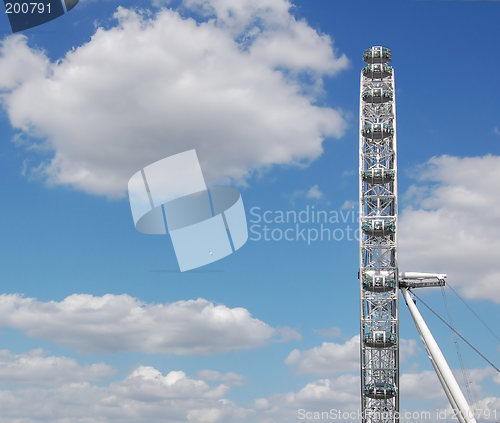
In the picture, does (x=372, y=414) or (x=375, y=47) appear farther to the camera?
(x=375, y=47)

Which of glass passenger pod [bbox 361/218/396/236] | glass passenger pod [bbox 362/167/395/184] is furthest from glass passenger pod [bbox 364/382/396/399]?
glass passenger pod [bbox 362/167/395/184]

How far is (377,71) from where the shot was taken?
379ft

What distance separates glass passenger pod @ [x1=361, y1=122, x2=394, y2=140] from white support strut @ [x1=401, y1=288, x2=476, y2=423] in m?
25.6

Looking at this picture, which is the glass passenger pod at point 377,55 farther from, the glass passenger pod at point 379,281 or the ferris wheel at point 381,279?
the glass passenger pod at point 379,281

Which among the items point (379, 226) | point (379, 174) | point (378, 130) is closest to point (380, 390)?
point (379, 226)

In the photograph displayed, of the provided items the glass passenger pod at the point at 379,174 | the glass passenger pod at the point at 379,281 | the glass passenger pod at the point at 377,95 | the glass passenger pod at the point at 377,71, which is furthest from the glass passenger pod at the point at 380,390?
the glass passenger pod at the point at 377,71

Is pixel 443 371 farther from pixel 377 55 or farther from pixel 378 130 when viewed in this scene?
pixel 377 55

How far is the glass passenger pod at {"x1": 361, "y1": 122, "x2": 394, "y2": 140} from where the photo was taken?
4294 inches

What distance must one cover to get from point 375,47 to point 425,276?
39.3 meters

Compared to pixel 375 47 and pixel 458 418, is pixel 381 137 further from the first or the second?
pixel 458 418

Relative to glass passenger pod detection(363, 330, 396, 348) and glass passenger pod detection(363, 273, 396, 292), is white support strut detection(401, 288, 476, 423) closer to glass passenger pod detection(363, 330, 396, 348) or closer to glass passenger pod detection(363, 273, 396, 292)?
glass passenger pod detection(363, 273, 396, 292)

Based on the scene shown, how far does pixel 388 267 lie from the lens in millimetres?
106000

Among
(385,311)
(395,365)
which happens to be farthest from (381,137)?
(395,365)

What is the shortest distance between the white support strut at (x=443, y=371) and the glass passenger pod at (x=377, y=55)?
4006 cm
